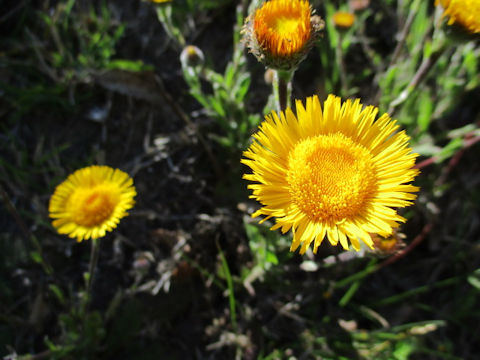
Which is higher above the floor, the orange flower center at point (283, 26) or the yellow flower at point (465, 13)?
the yellow flower at point (465, 13)

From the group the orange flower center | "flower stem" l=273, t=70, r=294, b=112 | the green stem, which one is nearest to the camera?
the orange flower center

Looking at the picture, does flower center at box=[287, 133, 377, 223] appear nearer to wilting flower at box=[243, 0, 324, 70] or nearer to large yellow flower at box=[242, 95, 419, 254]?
large yellow flower at box=[242, 95, 419, 254]

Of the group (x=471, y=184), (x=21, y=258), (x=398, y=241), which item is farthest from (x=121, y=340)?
(x=471, y=184)

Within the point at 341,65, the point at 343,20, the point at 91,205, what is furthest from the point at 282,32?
the point at 91,205

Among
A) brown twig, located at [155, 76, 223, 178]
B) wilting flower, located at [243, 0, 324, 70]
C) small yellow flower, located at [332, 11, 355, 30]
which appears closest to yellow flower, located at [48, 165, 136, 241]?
brown twig, located at [155, 76, 223, 178]

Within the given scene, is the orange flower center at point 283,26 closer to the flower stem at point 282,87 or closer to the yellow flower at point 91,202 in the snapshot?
the flower stem at point 282,87

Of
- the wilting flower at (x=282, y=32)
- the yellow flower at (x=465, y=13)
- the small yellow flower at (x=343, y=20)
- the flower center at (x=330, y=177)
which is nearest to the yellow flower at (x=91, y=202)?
the flower center at (x=330, y=177)

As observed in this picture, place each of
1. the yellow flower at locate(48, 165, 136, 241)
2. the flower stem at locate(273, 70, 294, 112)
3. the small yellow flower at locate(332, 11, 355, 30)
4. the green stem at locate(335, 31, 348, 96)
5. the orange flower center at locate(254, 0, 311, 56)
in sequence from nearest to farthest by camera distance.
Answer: the orange flower center at locate(254, 0, 311, 56), the flower stem at locate(273, 70, 294, 112), the yellow flower at locate(48, 165, 136, 241), the small yellow flower at locate(332, 11, 355, 30), the green stem at locate(335, 31, 348, 96)

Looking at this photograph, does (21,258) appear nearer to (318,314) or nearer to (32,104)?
(32,104)
